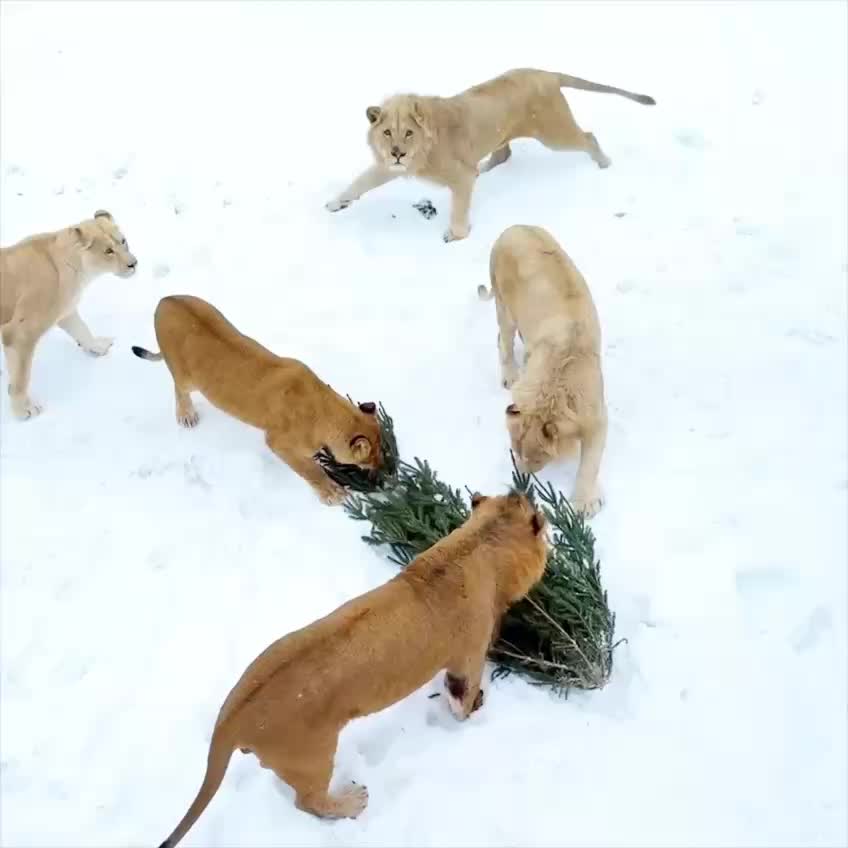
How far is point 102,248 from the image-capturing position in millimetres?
5652

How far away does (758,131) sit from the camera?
708 centimetres

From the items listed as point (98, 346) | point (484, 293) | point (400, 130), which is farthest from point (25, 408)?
point (400, 130)

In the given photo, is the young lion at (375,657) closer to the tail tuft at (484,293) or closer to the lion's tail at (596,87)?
the tail tuft at (484,293)

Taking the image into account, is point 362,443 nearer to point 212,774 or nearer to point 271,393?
point 271,393

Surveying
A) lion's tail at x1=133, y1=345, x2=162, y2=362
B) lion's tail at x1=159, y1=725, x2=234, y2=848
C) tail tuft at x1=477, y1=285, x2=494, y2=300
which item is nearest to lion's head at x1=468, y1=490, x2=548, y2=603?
lion's tail at x1=159, y1=725, x2=234, y2=848

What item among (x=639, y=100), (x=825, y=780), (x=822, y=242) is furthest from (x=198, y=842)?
(x=639, y=100)

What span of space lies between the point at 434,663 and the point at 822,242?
14.1ft

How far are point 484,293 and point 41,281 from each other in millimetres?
2745

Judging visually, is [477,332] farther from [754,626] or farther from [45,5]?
[45,5]

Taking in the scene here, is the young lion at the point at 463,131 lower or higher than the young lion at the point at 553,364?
higher

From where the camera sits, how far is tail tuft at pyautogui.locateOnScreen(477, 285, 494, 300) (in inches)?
232

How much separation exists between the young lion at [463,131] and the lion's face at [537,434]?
97.4 inches

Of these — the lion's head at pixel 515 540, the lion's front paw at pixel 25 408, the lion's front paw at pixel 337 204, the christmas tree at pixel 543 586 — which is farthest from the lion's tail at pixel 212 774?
the lion's front paw at pixel 337 204

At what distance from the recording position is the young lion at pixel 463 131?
21.0ft
